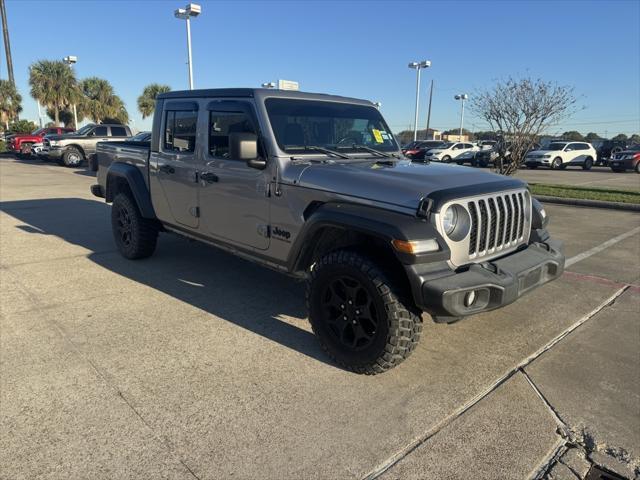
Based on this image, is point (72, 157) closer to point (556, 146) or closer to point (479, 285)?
point (479, 285)

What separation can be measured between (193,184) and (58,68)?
44719 mm

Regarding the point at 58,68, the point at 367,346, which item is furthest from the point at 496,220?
the point at 58,68

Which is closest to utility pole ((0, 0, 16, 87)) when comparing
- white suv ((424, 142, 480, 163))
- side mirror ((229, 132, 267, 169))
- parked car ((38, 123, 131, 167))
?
parked car ((38, 123, 131, 167))

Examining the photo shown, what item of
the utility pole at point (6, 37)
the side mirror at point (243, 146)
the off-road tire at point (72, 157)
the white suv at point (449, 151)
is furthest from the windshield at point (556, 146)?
the utility pole at point (6, 37)

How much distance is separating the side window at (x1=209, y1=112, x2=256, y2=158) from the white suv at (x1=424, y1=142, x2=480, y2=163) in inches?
972

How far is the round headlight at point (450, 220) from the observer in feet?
9.92

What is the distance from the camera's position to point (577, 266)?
6117 mm

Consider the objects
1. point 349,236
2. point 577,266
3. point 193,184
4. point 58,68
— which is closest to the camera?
point 349,236

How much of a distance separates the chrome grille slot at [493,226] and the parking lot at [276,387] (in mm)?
839

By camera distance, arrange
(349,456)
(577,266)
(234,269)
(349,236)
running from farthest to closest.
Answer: (577,266), (234,269), (349,236), (349,456)

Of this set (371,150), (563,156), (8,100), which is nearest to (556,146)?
(563,156)

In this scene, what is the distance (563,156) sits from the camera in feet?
90.9

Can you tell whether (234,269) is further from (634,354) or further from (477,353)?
(634,354)

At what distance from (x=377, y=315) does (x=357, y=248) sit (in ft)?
1.57
